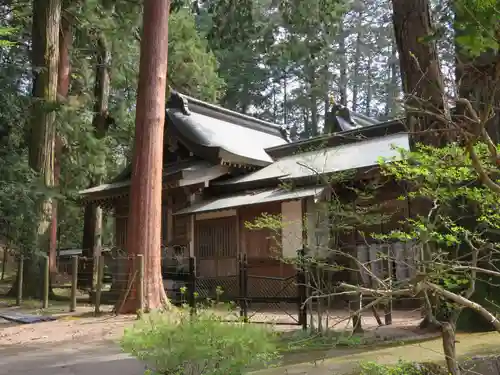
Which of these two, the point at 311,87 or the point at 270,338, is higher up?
the point at 311,87

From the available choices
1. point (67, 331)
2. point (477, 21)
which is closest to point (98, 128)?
point (67, 331)

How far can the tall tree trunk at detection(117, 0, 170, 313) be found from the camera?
10250mm

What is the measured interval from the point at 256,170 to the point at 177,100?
13.1 feet

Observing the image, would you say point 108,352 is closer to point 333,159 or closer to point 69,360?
point 69,360

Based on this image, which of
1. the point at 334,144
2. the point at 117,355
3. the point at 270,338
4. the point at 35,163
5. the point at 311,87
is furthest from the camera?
the point at 311,87

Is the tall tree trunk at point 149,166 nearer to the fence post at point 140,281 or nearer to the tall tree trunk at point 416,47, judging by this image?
the fence post at point 140,281

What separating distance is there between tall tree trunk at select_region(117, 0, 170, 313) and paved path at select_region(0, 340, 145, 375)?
2.73 metres

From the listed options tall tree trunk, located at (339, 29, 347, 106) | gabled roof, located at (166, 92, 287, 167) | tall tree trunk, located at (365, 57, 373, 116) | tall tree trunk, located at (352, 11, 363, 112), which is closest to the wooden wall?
gabled roof, located at (166, 92, 287, 167)

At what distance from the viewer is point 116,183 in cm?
1616

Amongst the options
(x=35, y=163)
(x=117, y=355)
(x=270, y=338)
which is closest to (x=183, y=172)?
(x=35, y=163)

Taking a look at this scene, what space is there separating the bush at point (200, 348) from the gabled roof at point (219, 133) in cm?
1063

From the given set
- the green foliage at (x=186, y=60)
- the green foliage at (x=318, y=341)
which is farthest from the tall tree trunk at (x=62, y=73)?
the green foliage at (x=318, y=341)

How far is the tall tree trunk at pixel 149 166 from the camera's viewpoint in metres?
10.2

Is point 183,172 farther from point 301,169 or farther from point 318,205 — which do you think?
point 318,205
